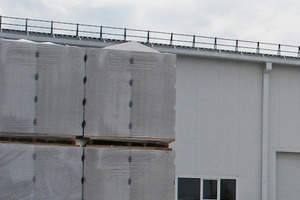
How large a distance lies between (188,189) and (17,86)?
11126 millimetres

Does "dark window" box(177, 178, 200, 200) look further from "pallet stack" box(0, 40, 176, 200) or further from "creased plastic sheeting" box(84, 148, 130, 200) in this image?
"creased plastic sheeting" box(84, 148, 130, 200)

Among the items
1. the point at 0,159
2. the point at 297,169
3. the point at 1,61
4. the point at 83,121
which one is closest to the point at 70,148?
the point at 83,121

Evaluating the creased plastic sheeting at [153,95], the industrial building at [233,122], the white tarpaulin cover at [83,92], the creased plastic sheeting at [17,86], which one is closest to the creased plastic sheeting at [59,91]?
the white tarpaulin cover at [83,92]

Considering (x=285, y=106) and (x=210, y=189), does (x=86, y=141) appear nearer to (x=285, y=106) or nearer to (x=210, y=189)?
(x=210, y=189)

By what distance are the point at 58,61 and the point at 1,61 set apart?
760mm

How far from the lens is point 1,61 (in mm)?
8203

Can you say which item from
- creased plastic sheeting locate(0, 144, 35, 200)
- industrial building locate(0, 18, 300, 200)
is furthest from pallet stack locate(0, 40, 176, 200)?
industrial building locate(0, 18, 300, 200)

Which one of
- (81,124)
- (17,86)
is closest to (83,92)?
(81,124)

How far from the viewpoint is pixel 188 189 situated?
18500 millimetres

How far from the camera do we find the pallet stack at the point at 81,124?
811 cm

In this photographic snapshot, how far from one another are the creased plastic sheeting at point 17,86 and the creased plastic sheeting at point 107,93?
0.77 meters

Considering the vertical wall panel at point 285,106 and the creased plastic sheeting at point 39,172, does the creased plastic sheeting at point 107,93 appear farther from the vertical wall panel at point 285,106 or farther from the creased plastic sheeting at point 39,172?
the vertical wall panel at point 285,106

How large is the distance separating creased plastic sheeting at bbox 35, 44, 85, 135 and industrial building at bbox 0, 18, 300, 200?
31.5 feet

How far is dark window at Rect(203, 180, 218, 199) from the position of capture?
18688 mm
